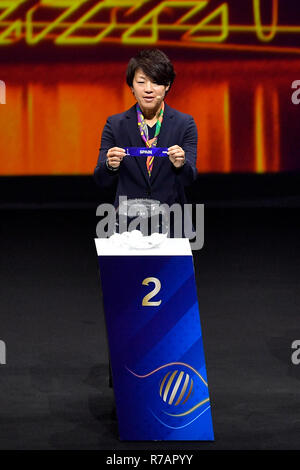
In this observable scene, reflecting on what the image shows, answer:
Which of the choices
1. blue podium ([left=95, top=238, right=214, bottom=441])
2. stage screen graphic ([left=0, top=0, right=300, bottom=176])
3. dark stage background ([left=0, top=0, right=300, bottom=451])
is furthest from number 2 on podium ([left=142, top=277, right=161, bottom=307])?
stage screen graphic ([left=0, top=0, right=300, bottom=176])

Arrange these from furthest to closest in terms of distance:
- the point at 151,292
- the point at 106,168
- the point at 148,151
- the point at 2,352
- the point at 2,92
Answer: the point at 2,92 < the point at 2,352 < the point at 106,168 < the point at 148,151 < the point at 151,292

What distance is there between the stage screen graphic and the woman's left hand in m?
7.26

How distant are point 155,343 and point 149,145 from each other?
0.82 meters

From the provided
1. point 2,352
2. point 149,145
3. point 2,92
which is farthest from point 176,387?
point 2,92

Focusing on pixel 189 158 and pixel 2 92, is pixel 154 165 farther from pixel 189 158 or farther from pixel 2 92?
pixel 2 92

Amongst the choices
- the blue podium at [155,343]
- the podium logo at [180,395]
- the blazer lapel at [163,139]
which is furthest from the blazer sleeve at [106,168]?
the podium logo at [180,395]

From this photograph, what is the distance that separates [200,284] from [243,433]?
3.05m

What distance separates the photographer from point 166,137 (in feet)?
12.3

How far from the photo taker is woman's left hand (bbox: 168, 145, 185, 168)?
3.54 metres

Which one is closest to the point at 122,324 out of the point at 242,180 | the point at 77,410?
the point at 77,410

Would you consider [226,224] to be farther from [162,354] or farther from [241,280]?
[162,354]

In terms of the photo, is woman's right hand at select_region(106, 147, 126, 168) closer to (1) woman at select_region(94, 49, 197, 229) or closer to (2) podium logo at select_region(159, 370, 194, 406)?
(1) woman at select_region(94, 49, 197, 229)

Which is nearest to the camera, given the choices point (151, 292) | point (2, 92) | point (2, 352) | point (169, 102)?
point (151, 292)

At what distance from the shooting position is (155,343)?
3439 mm
